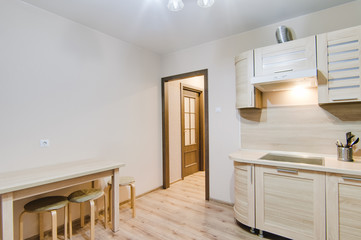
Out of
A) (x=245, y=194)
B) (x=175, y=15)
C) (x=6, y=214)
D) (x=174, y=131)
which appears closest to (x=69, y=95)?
(x=6, y=214)

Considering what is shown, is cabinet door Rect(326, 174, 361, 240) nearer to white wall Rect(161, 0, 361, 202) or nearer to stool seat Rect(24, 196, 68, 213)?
white wall Rect(161, 0, 361, 202)

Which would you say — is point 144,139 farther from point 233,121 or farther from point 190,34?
point 190,34

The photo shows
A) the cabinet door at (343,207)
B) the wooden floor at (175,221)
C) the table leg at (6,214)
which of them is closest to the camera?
the table leg at (6,214)

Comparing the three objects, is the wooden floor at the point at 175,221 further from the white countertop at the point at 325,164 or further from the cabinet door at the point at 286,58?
the cabinet door at the point at 286,58

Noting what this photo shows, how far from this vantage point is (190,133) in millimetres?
4703

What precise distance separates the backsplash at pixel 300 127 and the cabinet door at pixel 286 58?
21.9 inches

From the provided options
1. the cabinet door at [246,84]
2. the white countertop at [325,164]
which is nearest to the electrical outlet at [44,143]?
the white countertop at [325,164]

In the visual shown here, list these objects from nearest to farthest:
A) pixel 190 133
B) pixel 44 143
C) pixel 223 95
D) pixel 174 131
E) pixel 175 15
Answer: pixel 44 143
pixel 175 15
pixel 223 95
pixel 174 131
pixel 190 133

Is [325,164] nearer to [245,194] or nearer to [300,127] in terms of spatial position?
[300,127]

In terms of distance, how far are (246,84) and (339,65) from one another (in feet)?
2.97

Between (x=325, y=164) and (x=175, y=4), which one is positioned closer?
(x=175, y=4)

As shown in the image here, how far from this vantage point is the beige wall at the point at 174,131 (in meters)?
3.95

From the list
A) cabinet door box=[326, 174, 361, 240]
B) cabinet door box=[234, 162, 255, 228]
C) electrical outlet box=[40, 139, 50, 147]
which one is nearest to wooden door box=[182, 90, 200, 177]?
cabinet door box=[234, 162, 255, 228]

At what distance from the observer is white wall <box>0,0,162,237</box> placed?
1948 mm
